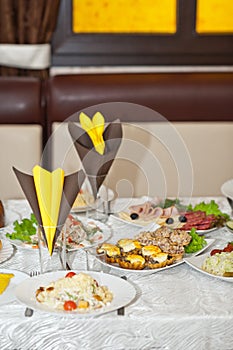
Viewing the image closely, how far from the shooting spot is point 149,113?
2.85 metres

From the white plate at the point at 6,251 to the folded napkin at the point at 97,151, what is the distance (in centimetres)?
31

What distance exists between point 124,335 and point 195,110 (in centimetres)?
158

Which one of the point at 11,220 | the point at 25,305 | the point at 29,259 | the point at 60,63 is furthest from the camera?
the point at 60,63

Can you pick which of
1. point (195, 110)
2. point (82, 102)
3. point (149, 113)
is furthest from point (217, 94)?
point (82, 102)

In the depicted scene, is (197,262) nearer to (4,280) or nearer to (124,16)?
(4,280)

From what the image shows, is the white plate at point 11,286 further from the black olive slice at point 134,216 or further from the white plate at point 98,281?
the black olive slice at point 134,216

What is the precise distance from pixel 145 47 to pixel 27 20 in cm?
56

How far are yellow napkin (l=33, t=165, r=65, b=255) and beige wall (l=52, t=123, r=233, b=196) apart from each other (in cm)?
123

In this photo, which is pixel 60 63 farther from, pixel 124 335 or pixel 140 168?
pixel 124 335

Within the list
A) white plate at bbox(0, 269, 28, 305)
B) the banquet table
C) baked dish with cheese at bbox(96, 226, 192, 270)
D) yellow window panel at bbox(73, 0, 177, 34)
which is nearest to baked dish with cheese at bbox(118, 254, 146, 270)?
baked dish with cheese at bbox(96, 226, 192, 270)

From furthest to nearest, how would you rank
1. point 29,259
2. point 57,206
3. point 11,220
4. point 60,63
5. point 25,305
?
point 60,63 < point 11,220 < point 29,259 < point 57,206 < point 25,305

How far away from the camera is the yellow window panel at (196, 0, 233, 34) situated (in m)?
3.30

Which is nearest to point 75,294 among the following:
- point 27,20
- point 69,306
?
point 69,306

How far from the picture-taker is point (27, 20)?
123 inches
